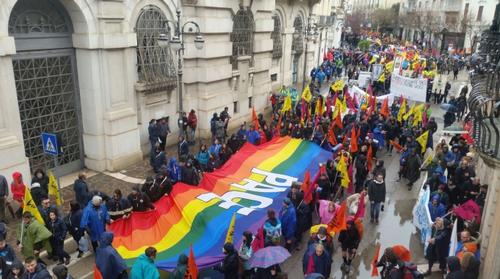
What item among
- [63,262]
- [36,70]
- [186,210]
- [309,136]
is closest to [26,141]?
[36,70]

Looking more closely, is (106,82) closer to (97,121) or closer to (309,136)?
(97,121)

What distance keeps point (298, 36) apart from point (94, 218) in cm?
2320

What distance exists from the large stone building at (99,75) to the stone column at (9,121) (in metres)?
0.02

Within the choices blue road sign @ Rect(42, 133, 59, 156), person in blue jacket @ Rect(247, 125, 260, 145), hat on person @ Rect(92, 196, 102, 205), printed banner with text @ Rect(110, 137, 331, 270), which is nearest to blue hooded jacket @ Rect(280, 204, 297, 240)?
printed banner with text @ Rect(110, 137, 331, 270)

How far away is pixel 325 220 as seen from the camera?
351 inches

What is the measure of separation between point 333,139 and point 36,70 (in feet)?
29.0

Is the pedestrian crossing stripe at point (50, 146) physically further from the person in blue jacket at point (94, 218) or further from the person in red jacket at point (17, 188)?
the person in blue jacket at point (94, 218)

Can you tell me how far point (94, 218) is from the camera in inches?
329

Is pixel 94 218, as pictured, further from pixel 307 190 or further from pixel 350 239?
pixel 350 239

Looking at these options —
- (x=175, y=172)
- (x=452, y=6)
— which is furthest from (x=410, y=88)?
(x=452, y=6)

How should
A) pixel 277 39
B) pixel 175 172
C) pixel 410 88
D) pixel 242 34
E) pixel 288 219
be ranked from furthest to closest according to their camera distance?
pixel 277 39 < pixel 410 88 < pixel 242 34 < pixel 175 172 < pixel 288 219

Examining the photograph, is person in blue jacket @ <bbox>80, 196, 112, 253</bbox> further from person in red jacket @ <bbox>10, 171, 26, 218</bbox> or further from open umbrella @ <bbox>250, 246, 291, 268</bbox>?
open umbrella @ <bbox>250, 246, 291, 268</bbox>

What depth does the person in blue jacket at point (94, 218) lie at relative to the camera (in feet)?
27.3

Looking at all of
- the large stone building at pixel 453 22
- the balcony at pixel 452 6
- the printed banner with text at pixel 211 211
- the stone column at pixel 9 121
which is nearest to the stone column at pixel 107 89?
the stone column at pixel 9 121
